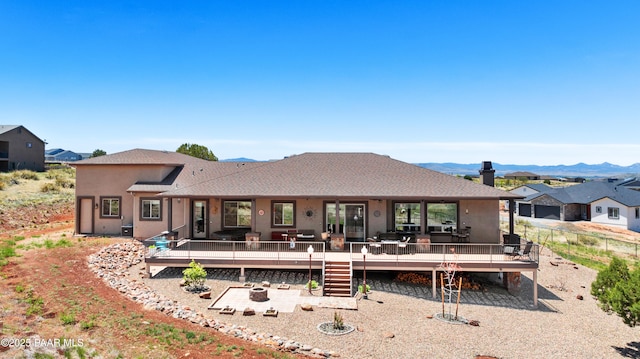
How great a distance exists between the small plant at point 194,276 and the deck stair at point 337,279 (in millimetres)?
4808

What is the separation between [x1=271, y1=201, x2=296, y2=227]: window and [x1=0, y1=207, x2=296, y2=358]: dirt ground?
800cm

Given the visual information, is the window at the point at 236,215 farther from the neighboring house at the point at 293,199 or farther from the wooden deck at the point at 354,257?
the wooden deck at the point at 354,257

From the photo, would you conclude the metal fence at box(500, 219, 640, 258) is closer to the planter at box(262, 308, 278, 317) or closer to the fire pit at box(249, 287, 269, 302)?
the fire pit at box(249, 287, 269, 302)

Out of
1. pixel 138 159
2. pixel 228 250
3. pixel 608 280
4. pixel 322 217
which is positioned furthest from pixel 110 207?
pixel 608 280

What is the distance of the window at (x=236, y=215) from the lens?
20281 millimetres

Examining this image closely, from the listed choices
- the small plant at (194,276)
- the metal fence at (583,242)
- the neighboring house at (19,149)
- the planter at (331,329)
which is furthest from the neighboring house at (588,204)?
the neighboring house at (19,149)

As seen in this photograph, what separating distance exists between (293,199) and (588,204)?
1760 inches

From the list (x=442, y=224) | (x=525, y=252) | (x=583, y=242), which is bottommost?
(x=583, y=242)

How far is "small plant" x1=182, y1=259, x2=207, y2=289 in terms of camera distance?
570 inches

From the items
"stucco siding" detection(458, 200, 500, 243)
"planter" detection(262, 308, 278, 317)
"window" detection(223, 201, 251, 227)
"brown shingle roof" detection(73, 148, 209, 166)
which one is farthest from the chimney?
"brown shingle roof" detection(73, 148, 209, 166)

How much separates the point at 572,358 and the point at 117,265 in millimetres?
17778

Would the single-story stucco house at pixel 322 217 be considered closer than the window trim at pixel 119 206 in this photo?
Yes

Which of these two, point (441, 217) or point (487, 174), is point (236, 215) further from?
point (487, 174)

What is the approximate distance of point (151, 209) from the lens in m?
22.2
